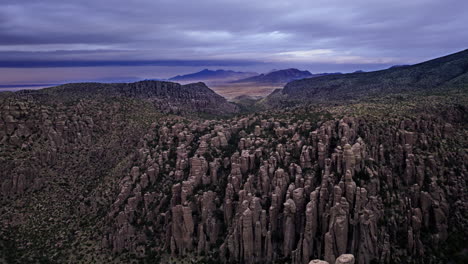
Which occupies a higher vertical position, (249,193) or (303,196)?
(303,196)

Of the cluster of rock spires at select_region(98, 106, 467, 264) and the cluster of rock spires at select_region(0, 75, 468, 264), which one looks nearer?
the cluster of rock spires at select_region(98, 106, 467, 264)

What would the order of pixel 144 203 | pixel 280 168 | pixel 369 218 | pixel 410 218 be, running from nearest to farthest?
1. pixel 369 218
2. pixel 410 218
3. pixel 280 168
4. pixel 144 203

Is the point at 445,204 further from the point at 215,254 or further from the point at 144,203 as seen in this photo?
the point at 144,203

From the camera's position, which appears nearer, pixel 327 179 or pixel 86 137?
pixel 327 179

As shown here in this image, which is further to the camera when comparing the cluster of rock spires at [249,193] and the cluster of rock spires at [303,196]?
the cluster of rock spires at [249,193]

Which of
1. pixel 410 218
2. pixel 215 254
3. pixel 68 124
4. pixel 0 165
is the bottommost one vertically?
pixel 215 254

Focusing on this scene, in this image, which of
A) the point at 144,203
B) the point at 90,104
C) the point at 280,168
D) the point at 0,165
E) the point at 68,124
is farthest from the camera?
the point at 90,104

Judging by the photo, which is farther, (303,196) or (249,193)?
(249,193)

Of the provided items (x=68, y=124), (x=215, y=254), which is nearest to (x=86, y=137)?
(x=68, y=124)
